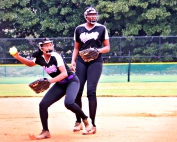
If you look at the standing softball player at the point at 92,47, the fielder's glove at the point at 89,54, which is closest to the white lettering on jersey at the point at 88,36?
the standing softball player at the point at 92,47

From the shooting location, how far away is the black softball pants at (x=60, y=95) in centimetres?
796

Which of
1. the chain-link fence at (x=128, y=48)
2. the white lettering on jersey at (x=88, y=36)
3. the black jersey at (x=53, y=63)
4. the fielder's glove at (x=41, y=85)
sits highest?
the white lettering on jersey at (x=88, y=36)

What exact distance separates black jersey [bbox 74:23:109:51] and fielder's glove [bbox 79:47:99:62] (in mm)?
174

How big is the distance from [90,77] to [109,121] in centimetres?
189

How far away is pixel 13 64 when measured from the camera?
2772cm

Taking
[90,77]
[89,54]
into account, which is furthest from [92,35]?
[90,77]

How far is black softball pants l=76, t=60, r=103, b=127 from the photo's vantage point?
8.42 metres

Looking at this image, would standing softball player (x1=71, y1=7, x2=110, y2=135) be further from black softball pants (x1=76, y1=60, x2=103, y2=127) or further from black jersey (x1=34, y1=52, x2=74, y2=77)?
black jersey (x1=34, y1=52, x2=74, y2=77)

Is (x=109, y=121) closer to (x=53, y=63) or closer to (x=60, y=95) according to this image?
(x=60, y=95)

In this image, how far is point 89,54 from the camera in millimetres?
8312

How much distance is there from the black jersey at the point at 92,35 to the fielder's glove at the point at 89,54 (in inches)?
6.8

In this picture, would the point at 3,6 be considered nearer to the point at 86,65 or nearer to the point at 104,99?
the point at 104,99

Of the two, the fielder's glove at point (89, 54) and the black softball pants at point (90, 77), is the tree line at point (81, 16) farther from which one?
the fielder's glove at point (89, 54)

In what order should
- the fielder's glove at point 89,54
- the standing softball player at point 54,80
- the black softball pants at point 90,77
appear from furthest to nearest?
the black softball pants at point 90,77 < the fielder's glove at point 89,54 < the standing softball player at point 54,80
